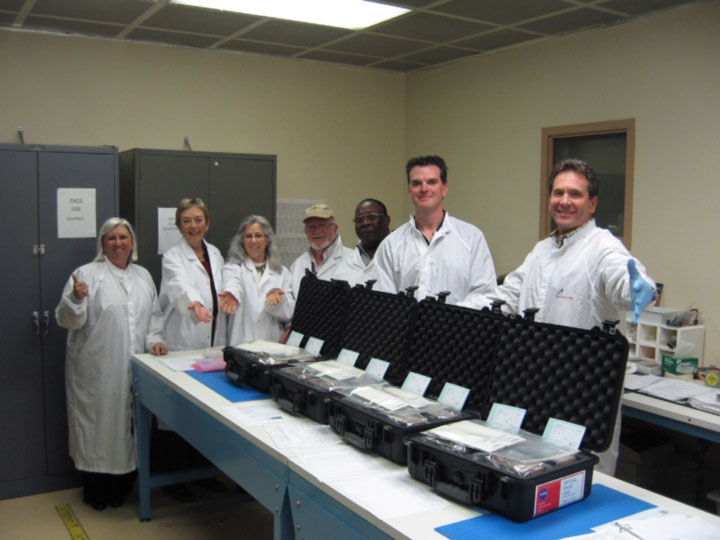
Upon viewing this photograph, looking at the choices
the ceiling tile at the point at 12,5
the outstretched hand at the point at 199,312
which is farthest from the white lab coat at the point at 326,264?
the ceiling tile at the point at 12,5

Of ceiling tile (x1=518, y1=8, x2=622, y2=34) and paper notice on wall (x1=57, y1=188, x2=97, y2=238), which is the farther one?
ceiling tile (x1=518, y1=8, x2=622, y2=34)

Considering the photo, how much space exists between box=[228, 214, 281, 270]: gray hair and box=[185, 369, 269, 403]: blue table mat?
87cm

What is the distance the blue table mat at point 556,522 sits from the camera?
1367 millimetres

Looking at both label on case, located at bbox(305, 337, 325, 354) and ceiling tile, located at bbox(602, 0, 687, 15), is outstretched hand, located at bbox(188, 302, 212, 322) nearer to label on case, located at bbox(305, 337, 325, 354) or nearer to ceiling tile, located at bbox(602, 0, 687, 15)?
label on case, located at bbox(305, 337, 325, 354)

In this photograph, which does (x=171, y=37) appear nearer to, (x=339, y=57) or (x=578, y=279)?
(x=339, y=57)

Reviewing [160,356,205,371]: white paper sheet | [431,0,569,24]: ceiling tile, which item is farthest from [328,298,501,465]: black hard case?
[431,0,569,24]: ceiling tile

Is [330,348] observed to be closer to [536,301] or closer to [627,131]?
[536,301]

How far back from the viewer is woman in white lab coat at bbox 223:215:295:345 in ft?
11.0

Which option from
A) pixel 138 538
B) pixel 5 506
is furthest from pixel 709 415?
pixel 5 506

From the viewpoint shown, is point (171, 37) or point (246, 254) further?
point (171, 37)

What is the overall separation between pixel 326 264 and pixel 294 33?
1.71 m

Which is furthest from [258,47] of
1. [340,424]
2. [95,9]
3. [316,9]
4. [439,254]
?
[340,424]

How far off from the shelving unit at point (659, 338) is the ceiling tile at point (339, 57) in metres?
2.83

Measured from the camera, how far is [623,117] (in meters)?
3.94
